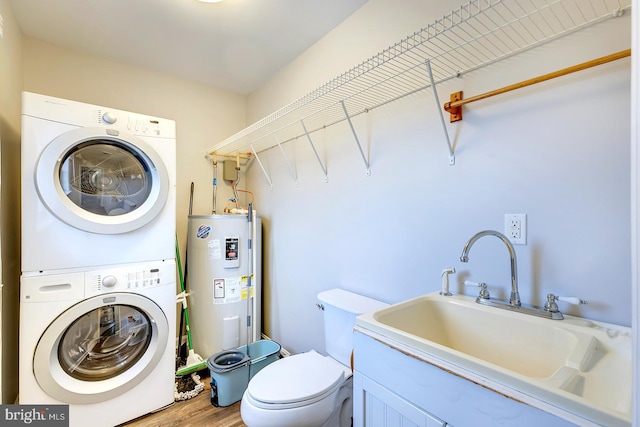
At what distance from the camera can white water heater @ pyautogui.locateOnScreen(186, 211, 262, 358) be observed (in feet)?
7.02

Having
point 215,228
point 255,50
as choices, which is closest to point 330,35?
point 255,50

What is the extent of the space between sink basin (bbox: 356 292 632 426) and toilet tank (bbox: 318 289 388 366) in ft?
1.17

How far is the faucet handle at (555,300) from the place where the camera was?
86 centimetres

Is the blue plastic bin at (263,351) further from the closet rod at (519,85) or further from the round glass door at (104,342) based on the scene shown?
the closet rod at (519,85)

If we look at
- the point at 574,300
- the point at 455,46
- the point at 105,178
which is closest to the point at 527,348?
the point at 574,300

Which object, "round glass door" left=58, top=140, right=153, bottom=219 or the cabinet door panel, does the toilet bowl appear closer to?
the cabinet door panel

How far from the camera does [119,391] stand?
1546 millimetres

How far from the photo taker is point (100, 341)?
1595 millimetres

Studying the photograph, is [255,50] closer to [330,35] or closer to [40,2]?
[330,35]

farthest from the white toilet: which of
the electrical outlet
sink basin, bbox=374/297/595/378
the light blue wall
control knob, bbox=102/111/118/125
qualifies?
control knob, bbox=102/111/118/125

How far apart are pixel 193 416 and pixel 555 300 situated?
198 cm

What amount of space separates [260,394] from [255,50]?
2219mm

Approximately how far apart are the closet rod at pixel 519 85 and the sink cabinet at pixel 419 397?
959mm

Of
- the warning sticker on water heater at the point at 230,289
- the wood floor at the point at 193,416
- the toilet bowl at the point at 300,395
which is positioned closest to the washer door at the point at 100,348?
the wood floor at the point at 193,416
